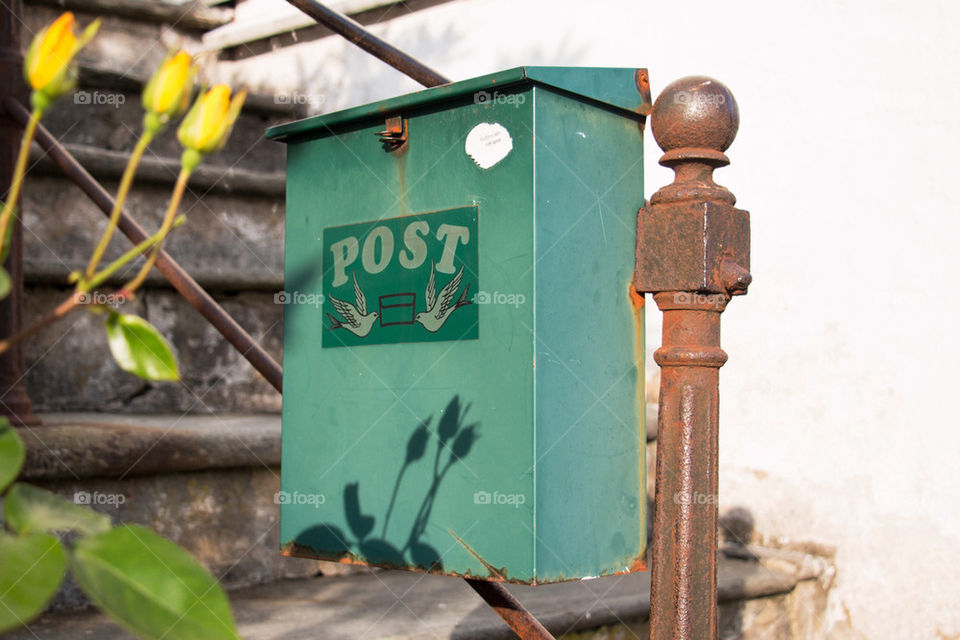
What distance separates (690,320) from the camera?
1019mm

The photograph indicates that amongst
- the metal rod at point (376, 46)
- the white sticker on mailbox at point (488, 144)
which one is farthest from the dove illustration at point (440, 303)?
the metal rod at point (376, 46)

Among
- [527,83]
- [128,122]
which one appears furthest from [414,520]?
[128,122]

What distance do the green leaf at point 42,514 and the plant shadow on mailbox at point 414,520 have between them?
0.64 meters

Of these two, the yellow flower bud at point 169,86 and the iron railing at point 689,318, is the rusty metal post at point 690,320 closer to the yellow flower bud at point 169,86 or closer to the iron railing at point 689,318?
the iron railing at point 689,318

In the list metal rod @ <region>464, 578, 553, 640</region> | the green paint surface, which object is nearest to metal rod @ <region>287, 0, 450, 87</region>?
the green paint surface

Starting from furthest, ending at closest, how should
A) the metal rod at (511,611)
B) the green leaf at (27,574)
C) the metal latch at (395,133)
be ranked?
1. the metal rod at (511,611)
2. the metal latch at (395,133)
3. the green leaf at (27,574)

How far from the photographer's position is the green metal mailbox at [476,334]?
95 cm

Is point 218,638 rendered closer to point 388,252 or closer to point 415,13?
point 388,252

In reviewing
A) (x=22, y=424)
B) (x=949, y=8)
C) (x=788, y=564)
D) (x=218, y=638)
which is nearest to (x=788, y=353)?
(x=788, y=564)

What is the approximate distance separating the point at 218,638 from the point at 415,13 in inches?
111

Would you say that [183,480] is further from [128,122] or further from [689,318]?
[128,122]

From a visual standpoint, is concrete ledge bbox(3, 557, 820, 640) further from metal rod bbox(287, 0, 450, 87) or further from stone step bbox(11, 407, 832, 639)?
metal rod bbox(287, 0, 450, 87)

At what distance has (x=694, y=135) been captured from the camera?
103 cm

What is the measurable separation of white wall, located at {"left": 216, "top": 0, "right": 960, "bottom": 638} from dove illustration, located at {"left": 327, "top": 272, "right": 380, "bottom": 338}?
1351 millimetres
